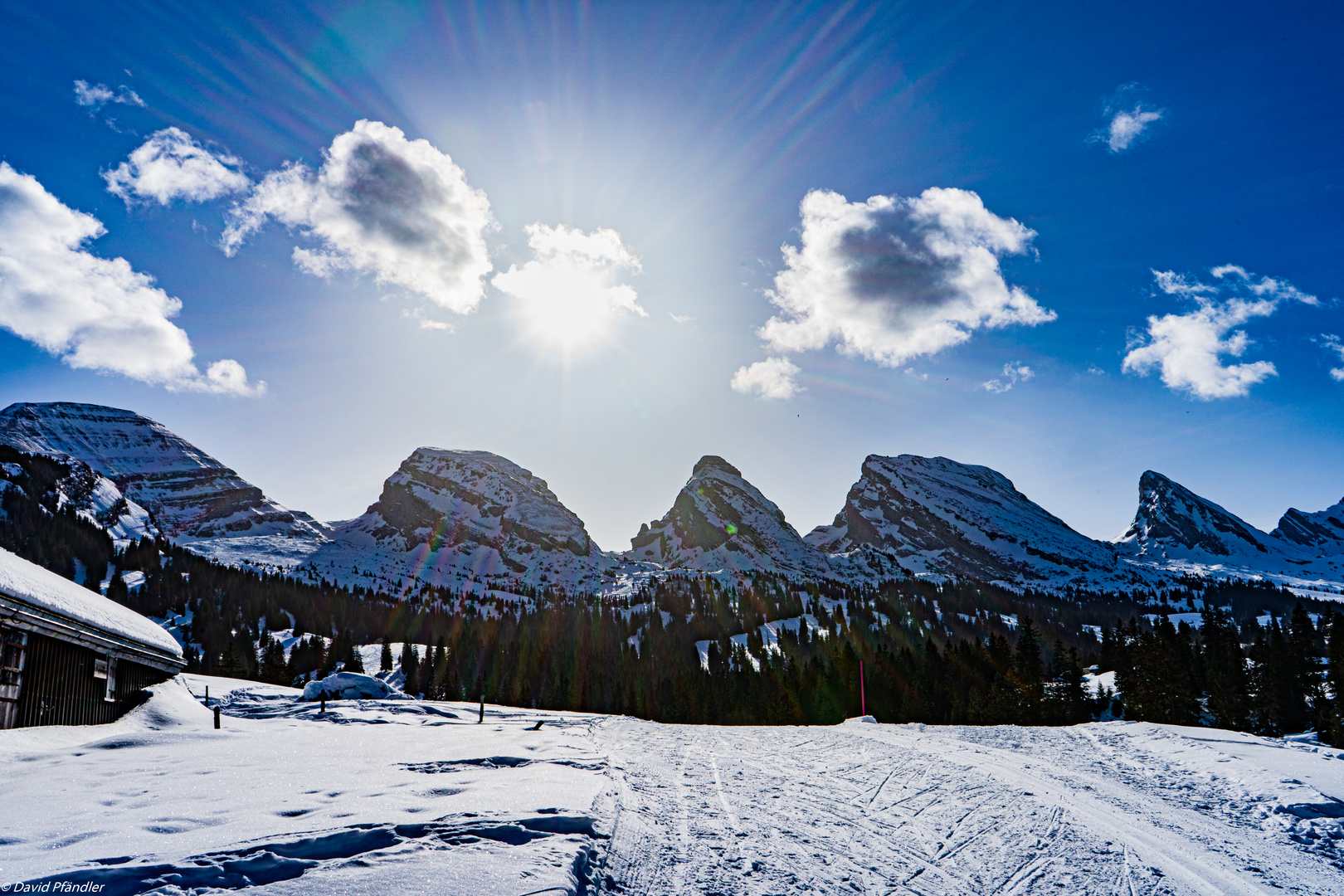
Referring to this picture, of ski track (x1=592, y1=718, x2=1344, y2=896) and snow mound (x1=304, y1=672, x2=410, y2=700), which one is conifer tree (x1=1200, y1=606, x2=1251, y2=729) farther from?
snow mound (x1=304, y1=672, x2=410, y2=700)

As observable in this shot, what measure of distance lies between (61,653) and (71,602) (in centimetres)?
165

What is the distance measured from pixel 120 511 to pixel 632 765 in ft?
839

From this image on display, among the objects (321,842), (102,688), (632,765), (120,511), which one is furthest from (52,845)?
(120,511)

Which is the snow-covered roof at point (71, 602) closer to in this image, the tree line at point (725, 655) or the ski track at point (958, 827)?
the ski track at point (958, 827)

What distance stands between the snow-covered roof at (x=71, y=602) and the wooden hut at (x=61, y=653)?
34 mm

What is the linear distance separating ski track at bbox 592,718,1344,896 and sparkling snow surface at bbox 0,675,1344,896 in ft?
0.16

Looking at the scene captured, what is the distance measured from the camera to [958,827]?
9742 mm

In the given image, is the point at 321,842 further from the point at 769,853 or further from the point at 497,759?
the point at 497,759

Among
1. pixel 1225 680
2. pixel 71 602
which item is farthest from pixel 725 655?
pixel 71 602

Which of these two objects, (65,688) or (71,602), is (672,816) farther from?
(71,602)

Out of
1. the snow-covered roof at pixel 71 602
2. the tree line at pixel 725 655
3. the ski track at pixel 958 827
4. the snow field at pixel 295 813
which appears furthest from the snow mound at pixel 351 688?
the tree line at pixel 725 655

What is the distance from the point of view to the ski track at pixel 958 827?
24.7ft

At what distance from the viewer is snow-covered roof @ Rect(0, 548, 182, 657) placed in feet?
53.4

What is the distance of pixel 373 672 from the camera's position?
92.2 meters
